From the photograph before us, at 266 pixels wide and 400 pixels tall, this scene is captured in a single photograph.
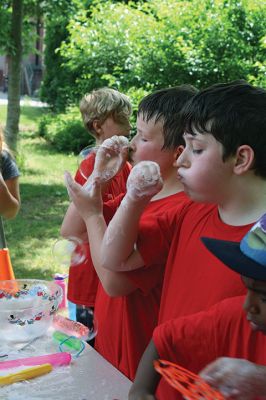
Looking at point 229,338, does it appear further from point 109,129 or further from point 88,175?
point 109,129

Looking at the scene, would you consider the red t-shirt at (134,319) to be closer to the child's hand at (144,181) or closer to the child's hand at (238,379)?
the child's hand at (144,181)

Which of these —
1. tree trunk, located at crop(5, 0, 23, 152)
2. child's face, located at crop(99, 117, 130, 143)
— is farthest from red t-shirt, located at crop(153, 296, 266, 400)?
tree trunk, located at crop(5, 0, 23, 152)

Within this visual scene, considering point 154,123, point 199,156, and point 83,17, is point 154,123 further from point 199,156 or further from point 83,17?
point 83,17

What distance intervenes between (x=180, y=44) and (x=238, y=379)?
759 cm

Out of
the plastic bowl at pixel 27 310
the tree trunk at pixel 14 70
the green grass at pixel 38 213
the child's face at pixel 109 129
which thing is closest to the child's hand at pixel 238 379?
the plastic bowl at pixel 27 310

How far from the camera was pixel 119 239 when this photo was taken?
1.81m

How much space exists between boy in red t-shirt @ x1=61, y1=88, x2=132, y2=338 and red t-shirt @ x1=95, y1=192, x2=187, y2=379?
32 cm

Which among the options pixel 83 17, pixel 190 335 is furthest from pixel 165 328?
pixel 83 17

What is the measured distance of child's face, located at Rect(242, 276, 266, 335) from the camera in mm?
1359

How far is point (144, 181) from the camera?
68.1 inches

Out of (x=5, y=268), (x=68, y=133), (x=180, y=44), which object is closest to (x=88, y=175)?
(x=5, y=268)

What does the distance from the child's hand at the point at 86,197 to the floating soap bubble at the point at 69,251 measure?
0.68 ft

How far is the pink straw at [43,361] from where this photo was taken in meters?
1.85

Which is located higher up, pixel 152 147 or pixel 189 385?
pixel 152 147
